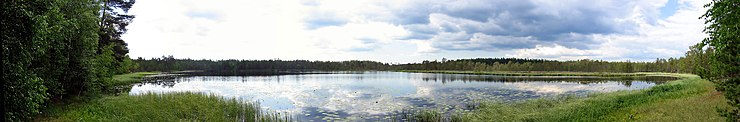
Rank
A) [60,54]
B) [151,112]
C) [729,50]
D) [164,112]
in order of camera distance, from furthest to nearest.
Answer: [60,54] → [164,112] → [151,112] → [729,50]

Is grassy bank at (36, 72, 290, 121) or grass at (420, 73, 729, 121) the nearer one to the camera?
grass at (420, 73, 729, 121)

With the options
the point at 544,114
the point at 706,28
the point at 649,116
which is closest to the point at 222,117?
the point at 544,114

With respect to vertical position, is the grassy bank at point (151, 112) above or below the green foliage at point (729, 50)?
below

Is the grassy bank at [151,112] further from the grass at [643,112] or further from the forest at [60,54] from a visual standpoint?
the grass at [643,112]

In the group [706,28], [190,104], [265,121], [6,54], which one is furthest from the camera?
[190,104]

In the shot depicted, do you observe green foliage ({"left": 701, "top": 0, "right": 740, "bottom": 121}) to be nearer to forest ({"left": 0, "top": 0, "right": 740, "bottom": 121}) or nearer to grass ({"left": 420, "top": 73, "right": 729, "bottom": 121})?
forest ({"left": 0, "top": 0, "right": 740, "bottom": 121})

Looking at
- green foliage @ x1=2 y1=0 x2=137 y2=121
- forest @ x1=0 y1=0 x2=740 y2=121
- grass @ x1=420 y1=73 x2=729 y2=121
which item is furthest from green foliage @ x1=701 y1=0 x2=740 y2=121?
green foliage @ x1=2 y1=0 x2=137 y2=121

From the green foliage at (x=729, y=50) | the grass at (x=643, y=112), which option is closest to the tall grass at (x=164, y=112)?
the grass at (x=643, y=112)

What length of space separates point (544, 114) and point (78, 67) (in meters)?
25.8

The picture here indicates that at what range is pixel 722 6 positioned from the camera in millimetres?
12055

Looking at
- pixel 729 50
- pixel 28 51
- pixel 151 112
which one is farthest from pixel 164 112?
pixel 729 50

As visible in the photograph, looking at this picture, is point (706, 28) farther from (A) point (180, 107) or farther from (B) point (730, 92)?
(A) point (180, 107)

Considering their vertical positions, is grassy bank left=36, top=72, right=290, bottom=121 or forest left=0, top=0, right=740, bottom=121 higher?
forest left=0, top=0, right=740, bottom=121

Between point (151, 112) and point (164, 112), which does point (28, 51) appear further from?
point (164, 112)
